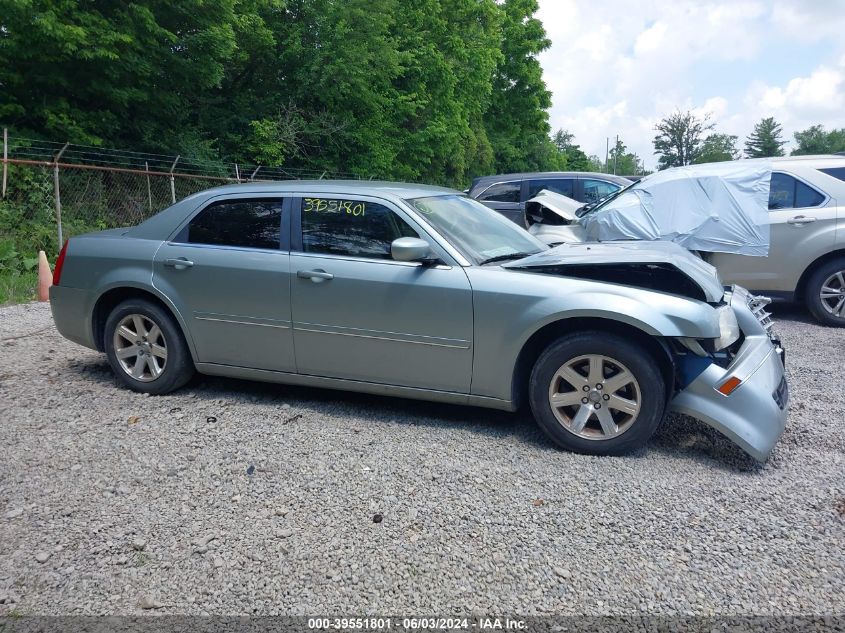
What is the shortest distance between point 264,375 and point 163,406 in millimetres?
772

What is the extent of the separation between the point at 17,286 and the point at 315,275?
764 centimetres

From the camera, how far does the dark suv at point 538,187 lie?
12.1 meters

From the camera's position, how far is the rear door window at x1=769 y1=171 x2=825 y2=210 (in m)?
7.60

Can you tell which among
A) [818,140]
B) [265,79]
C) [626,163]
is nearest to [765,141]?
[818,140]

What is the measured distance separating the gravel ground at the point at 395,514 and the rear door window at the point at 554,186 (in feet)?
25.7

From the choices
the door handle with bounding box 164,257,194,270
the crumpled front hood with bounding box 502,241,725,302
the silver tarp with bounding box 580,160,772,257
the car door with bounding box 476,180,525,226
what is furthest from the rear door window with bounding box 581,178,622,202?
the door handle with bounding box 164,257,194,270

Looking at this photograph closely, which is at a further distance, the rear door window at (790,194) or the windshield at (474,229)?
the rear door window at (790,194)

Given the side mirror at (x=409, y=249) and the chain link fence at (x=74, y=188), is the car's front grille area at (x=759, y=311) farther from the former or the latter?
the chain link fence at (x=74, y=188)

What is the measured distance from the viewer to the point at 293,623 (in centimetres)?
244

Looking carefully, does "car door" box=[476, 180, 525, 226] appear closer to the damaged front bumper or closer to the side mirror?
the side mirror

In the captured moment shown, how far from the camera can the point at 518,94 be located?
43.9 metres

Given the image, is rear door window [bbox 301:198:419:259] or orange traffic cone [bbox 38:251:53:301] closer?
rear door window [bbox 301:198:419:259]

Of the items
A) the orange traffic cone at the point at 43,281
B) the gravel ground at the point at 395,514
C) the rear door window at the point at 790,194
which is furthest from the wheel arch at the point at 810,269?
the orange traffic cone at the point at 43,281

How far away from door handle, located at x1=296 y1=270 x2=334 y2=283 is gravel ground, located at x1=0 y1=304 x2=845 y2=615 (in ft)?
3.07
